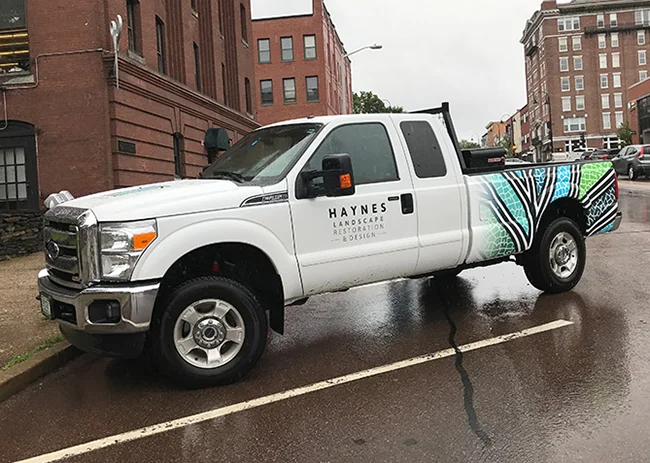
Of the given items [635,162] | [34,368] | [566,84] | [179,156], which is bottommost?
[34,368]

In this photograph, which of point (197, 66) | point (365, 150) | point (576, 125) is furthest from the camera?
point (576, 125)

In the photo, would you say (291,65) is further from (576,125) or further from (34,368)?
(576,125)

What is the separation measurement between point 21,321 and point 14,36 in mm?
11061

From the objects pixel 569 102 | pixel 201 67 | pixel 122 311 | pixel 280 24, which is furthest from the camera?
pixel 569 102

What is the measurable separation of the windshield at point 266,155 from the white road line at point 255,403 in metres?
1.64

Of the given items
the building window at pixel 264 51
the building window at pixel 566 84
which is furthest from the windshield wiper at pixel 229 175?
the building window at pixel 566 84

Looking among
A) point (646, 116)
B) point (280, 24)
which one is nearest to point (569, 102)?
point (646, 116)

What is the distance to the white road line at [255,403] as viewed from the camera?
3.82 meters

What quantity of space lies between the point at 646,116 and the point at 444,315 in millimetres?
52617

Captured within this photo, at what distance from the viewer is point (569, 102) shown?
89.1 m

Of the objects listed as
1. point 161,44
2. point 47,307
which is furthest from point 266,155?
point 161,44

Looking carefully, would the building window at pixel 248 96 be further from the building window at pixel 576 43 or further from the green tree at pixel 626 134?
the building window at pixel 576 43

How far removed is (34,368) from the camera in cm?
524

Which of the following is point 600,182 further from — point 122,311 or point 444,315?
point 122,311
